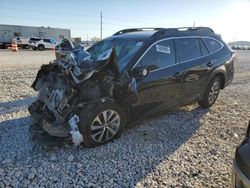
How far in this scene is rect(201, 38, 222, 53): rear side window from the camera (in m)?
5.98

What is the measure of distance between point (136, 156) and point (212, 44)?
11.5 ft

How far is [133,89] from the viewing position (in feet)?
14.0

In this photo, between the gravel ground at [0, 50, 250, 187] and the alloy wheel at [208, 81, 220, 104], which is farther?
the alloy wheel at [208, 81, 220, 104]

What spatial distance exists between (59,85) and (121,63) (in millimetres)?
1084

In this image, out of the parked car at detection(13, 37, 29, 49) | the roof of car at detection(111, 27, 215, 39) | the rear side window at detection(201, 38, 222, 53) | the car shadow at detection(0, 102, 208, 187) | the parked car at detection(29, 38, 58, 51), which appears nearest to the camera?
the car shadow at detection(0, 102, 208, 187)

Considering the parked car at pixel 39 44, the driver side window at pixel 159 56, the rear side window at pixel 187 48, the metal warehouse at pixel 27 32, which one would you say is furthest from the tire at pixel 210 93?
the metal warehouse at pixel 27 32

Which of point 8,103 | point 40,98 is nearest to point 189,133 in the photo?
point 40,98

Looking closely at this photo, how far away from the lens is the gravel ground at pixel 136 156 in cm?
336

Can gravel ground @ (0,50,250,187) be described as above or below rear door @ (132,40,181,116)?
below

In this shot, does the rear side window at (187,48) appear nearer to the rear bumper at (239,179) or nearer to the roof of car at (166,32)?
the roof of car at (166,32)

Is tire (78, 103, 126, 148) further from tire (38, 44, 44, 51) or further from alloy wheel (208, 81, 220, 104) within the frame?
tire (38, 44, 44, 51)

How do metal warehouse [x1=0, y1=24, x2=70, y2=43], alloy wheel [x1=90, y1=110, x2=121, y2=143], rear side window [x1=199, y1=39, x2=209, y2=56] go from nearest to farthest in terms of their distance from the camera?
1. alloy wheel [x1=90, y1=110, x2=121, y2=143]
2. rear side window [x1=199, y1=39, x2=209, y2=56]
3. metal warehouse [x1=0, y1=24, x2=70, y2=43]

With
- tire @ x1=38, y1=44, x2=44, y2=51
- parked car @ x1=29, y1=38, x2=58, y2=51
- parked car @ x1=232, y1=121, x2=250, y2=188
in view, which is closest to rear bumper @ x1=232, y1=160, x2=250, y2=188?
parked car @ x1=232, y1=121, x2=250, y2=188

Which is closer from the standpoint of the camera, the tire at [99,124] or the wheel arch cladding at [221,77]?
the tire at [99,124]
